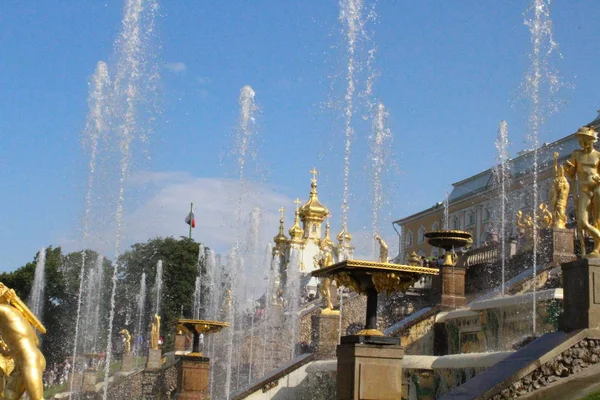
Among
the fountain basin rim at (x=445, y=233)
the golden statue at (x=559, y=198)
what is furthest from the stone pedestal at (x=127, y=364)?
the golden statue at (x=559, y=198)

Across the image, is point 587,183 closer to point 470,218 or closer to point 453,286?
point 453,286

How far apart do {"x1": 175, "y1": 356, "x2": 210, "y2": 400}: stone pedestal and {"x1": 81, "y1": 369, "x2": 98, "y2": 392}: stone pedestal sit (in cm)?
1233

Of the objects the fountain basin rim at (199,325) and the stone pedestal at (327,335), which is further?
the fountain basin rim at (199,325)

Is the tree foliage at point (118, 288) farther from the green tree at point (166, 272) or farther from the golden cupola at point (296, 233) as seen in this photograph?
the golden cupola at point (296, 233)

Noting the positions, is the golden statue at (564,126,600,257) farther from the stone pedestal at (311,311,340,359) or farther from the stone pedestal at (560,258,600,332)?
the stone pedestal at (311,311,340,359)

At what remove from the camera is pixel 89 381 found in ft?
113

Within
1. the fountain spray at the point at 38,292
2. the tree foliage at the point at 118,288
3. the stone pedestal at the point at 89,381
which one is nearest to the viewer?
the stone pedestal at the point at 89,381

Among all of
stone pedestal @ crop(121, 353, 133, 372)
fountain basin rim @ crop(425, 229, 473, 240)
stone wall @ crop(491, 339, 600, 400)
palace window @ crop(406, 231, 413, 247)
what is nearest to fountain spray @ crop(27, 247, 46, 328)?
stone pedestal @ crop(121, 353, 133, 372)

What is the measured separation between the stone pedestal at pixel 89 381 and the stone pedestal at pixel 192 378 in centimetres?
1233

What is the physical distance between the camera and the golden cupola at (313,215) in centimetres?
7462

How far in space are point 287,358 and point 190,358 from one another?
27.7ft

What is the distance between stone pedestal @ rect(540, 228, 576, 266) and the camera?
73.4 feet

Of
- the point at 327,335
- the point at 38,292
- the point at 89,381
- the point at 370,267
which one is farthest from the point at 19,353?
the point at 38,292

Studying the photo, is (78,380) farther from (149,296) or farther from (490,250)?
(149,296)
